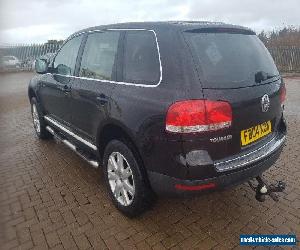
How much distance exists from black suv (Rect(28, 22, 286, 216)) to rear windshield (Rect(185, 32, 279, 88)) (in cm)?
1

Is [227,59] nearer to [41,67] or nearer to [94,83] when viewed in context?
[94,83]

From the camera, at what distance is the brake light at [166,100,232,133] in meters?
2.45

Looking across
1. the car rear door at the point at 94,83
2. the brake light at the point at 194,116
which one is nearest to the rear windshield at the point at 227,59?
the brake light at the point at 194,116

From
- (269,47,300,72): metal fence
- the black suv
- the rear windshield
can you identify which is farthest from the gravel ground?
(269,47,300,72): metal fence

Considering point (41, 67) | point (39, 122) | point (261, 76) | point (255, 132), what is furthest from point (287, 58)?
point (255, 132)

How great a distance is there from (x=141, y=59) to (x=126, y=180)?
47.2 inches

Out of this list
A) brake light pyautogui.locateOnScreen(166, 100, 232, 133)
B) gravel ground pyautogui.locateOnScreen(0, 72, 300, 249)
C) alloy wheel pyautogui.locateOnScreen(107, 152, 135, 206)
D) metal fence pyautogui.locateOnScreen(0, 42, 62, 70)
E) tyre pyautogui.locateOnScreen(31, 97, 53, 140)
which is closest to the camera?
brake light pyautogui.locateOnScreen(166, 100, 232, 133)

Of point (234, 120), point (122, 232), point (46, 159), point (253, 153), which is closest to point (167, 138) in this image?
point (234, 120)

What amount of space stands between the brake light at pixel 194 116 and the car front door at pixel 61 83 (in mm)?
2047

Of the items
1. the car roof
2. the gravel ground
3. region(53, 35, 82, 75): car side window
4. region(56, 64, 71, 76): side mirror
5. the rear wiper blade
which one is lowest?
the gravel ground

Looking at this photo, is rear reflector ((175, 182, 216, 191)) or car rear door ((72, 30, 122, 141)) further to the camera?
car rear door ((72, 30, 122, 141))

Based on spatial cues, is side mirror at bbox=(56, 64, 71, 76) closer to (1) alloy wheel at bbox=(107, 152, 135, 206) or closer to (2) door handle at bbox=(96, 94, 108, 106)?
(2) door handle at bbox=(96, 94, 108, 106)

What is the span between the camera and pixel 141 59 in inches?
117

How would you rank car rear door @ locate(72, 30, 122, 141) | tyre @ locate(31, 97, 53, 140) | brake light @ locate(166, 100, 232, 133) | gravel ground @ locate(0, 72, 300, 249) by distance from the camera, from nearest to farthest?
brake light @ locate(166, 100, 232, 133)
gravel ground @ locate(0, 72, 300, 249)
car rear door @ locate(72, 30, 122, 141)
tyre @ locate(31, 97, 53, 140)
